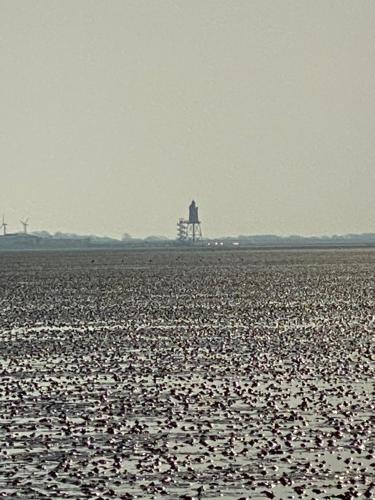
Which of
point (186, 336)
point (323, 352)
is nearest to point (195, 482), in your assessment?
point (323, 352)

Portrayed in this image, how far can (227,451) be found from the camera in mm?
27391

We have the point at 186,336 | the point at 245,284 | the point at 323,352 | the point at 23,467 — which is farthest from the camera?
the point at 245,284

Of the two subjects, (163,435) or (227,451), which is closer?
(227,451)

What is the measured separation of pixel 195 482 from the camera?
79.9 ft

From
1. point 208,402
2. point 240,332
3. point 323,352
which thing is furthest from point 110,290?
point 208,402

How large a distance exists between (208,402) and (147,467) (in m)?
9.32

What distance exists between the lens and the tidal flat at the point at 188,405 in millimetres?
24719

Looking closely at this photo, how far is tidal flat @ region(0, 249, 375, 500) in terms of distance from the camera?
24719mm

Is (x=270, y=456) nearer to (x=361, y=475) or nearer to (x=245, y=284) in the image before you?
(x=361, y=475)

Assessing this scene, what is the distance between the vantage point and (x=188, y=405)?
113 ft

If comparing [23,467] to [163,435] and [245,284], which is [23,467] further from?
[245,284]

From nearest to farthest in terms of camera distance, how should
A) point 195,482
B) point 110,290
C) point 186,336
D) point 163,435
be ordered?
1. point 195,482
2. point 163,435
3. point 186,336
4. point 110,290

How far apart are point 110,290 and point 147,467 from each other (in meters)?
82.3

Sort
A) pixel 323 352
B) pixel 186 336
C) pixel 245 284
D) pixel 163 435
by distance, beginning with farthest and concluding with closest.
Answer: pixel 245 284 → pixel 186 336 → pixel 323 352 → pixel 163 435
